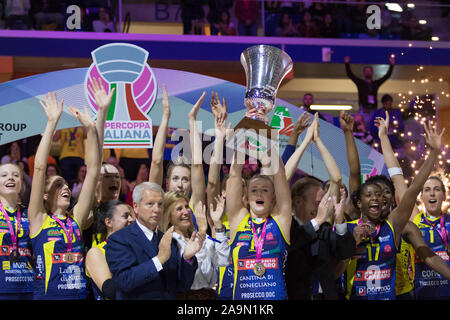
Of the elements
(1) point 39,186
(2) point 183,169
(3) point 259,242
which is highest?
(2) point 183,169

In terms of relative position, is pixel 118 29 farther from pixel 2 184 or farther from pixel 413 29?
pixel 2 184

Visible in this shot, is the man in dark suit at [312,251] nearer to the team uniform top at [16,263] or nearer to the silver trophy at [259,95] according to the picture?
the silver trophy at [259,95]

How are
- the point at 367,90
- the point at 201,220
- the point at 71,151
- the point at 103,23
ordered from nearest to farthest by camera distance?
the point at 201,220 → the point at 71,151 → the point at 367,90 → the point at 103,23

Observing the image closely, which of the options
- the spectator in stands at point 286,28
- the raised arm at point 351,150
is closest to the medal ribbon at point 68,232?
the raised arm at point 351,150

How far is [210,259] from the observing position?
4059 mm

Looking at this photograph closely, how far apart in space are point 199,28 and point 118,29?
1.15 m

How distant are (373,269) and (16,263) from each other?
224 cm

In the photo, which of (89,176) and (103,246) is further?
(89,176)

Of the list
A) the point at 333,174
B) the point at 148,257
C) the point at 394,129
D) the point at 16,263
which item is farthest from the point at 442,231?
the point at 394,129

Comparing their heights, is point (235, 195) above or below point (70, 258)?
above

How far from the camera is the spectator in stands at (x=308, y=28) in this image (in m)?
9.95

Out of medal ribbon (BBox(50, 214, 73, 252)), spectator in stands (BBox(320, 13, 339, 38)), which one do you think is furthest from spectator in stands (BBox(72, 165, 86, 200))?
spectator in stands (BBox(320, 13, 339, 38))

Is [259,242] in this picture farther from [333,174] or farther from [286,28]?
[286,28]

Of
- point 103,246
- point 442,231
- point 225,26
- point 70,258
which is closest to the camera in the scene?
point 103,246
